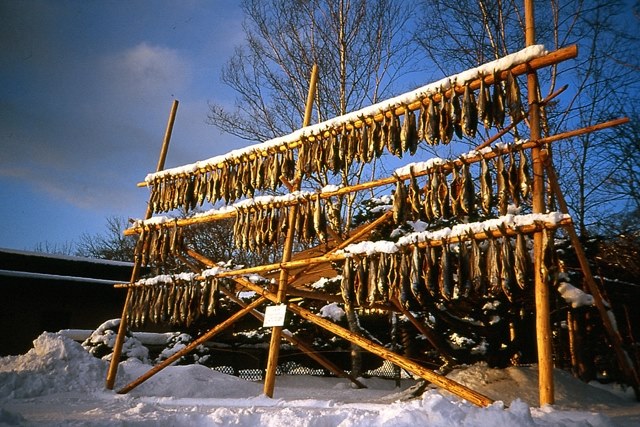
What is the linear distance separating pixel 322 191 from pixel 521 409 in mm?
3662

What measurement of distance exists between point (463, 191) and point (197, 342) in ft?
15.0

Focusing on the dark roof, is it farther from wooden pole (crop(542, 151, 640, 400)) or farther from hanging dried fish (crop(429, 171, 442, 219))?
wooden pole (crop(542, 151, 640, 400))

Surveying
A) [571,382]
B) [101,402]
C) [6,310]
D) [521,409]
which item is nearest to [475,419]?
[521,409]

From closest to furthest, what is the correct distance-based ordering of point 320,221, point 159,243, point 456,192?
point 456,192
point 320,221
point 159,243

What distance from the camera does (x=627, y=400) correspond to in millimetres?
5867

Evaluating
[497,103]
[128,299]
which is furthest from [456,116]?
[128,299]

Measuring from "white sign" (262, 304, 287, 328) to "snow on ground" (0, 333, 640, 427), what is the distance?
0.97 metres

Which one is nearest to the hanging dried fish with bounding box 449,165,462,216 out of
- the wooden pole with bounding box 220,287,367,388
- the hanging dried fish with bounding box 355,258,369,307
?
the hanging dried fish with bounding box 355,258,369,307

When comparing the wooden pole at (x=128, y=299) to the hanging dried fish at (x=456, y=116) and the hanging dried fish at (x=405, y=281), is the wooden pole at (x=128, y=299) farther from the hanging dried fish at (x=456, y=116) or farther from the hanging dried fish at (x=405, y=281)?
the hanging dried fish at (x=456, y=116)

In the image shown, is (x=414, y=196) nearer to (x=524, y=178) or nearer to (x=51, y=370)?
(x=524, y=178)

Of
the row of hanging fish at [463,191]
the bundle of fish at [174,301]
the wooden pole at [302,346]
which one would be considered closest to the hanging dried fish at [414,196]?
the row of hanging fish at [463,191]

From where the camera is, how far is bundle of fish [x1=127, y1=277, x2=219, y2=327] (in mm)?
6969

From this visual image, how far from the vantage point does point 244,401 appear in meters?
5.61

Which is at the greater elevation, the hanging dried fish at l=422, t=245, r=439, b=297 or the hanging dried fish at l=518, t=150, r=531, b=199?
the hanging dried fish at l=518, t=150, r=531, b=199
